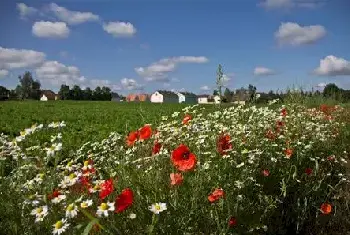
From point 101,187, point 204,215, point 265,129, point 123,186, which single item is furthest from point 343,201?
point 101,187

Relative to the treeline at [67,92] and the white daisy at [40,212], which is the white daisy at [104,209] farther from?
the treeline at [67,92]

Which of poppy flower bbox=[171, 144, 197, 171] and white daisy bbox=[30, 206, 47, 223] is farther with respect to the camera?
poppy flower bbox=[171, 144, 197, 171]

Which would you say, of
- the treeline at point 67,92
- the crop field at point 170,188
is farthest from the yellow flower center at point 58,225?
the treeline at point 67,92

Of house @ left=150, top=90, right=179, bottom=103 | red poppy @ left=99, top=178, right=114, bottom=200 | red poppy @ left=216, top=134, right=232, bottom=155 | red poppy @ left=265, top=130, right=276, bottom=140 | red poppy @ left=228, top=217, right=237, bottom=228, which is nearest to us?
red poppy @ left=99, top=178, right=114, bottom=200

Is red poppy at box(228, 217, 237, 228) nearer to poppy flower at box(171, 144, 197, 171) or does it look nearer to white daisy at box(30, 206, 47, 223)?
poppy flower at box(171, 144, 197, 171)

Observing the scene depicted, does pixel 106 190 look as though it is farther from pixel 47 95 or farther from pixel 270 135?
pixel 47 95

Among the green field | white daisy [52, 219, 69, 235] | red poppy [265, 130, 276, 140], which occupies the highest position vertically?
red poppy [265, 130, 276, 140]

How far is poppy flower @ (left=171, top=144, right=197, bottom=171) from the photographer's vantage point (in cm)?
301

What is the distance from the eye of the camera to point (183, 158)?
3068 mm

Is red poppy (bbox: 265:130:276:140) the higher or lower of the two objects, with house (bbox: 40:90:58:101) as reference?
lower

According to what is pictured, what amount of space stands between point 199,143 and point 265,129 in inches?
66.6

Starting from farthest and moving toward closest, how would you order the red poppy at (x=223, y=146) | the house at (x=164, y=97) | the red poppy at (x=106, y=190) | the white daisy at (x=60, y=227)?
the house at (x=164, y=97)
the red poppy at (x=223, y=146)
the red poppy at (x=106, y=190)
the white daisy at (x=60, y=227)

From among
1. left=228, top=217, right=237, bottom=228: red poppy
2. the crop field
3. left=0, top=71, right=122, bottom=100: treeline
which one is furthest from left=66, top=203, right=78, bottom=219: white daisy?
left=0, top=71, right=122, bottom=100: treeline

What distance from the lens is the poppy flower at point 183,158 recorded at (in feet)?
9.89
